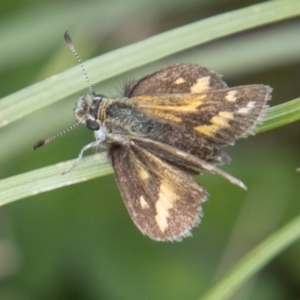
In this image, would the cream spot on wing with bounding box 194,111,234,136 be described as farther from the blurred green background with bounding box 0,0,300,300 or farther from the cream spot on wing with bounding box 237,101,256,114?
the blurred green background with bounding box 0,0,300,300

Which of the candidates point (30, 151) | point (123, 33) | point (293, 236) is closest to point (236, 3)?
point (123, 33)

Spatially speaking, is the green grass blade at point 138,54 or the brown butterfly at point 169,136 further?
the green grass blade at point 138,54

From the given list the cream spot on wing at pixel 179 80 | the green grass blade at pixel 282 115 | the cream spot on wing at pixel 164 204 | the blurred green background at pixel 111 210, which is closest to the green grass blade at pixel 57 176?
the green grass blade at pixel 282 115

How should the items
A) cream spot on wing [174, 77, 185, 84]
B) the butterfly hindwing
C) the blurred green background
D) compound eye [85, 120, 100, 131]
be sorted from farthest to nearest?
the blurred green background, cream spot on wing [174, 77, 185, 84], compound eye [85, 120, 100, 131], the butterfly hindwing

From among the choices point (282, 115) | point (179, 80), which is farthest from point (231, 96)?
point (179, 80)

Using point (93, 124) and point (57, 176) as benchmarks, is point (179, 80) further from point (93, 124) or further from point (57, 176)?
point (57, 176)

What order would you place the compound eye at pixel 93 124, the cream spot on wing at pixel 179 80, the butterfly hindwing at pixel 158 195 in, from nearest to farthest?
the butterfly hindwing at pixel 158 195 < the compound eye at pixel 93 124 < the cream spot on wing at pixel 179 80

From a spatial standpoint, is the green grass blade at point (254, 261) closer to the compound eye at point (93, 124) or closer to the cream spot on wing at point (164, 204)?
the cream spot on wing at point (164, 204)

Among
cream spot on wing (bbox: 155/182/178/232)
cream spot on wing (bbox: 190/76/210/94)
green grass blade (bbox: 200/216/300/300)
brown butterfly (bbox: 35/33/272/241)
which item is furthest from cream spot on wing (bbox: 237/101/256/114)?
green grass blade (bbox: 200/216/300/300)
